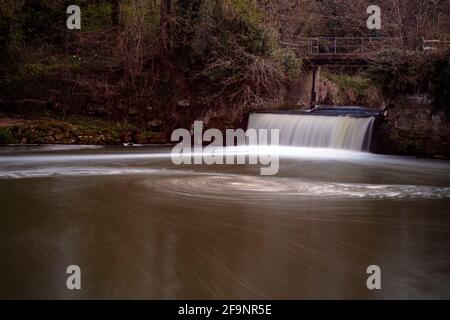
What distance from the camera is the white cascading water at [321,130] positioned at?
1756 centimetres

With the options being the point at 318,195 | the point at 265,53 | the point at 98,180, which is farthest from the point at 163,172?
the point at 265,53

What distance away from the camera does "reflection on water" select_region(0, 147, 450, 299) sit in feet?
17.6

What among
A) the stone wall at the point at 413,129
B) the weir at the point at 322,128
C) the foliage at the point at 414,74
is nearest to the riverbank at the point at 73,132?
the weir at the point at 322,128

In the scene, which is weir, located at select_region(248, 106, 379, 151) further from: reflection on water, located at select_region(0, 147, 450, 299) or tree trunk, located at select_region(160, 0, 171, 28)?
tree trunk, located at select_region(160, 0, 171, 28)

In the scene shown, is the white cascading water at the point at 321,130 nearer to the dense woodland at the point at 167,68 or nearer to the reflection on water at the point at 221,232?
the dense woodland at the point at 167,68

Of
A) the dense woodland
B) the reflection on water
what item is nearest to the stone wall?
the dense woodland

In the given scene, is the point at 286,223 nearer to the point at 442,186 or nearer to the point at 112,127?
the point at 442,186

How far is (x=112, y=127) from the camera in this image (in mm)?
19594

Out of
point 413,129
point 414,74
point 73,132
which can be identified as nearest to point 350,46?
point 414,74

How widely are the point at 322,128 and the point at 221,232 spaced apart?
11730 mm

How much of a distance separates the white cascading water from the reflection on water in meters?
4.53

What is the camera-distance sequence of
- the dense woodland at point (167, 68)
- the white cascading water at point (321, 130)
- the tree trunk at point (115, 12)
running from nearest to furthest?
1. the white cascading water at point (321, 130)
2. the dense woodland at point (167, 68)
3. the tree trunk at point (115, 12)

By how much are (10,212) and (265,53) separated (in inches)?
553

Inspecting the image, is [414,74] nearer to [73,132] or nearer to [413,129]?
[413,129]
